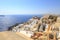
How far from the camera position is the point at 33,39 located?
11.8ft

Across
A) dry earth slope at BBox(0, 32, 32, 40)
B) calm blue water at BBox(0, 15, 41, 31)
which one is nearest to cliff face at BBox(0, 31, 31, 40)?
dry earth slope at BBox(0, 32, 32, 40)

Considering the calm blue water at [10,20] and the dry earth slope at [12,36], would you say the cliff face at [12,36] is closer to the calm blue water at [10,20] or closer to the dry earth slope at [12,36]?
the dry earth slope at [12,36]

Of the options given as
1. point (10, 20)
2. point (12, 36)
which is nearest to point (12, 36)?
point (12, 36)

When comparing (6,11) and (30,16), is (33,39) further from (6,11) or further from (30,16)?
(6,11)

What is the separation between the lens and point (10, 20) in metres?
3.76

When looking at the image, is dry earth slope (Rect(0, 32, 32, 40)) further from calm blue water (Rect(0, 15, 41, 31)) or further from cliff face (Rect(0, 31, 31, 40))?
calm blue water (Rect(0, 15, 41, 31))

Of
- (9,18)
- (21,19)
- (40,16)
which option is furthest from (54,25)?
(9,18)

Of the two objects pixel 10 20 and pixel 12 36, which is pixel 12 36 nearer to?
pixel 12 36

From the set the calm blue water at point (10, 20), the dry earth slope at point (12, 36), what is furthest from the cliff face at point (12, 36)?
the calm blue water at point (10, 20)

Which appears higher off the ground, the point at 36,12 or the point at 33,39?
the point at 36,12

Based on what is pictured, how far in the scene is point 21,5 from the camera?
3773mm

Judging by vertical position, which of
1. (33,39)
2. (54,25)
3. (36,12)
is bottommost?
(33,39)

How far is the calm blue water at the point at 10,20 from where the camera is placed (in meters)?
3.70

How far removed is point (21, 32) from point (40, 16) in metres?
0.54
